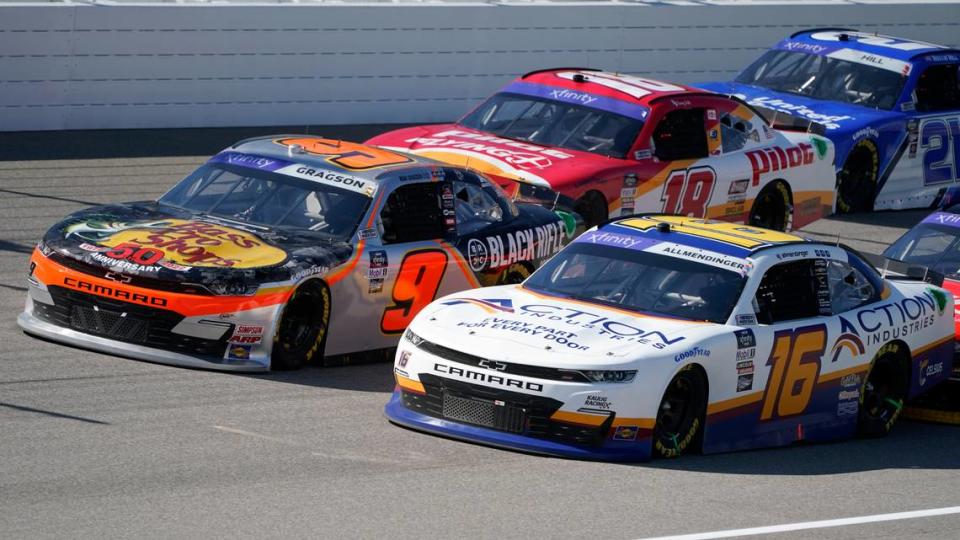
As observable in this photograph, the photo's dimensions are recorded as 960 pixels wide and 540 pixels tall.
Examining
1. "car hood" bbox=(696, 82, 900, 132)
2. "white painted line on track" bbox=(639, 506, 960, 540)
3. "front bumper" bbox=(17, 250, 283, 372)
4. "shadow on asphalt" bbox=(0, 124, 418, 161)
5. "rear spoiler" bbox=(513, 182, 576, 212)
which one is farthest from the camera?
"car hood" bbox=(696, 82, 900, 132)

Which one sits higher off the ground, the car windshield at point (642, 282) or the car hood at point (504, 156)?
the car windshield at point (642, 282)

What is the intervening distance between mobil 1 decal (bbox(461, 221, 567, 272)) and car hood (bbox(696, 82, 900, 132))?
19.6 feet

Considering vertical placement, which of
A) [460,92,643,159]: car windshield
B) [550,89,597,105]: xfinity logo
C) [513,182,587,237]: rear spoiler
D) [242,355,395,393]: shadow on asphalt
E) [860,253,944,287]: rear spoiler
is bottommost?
[242,355,395,393]: shadow on asphalt

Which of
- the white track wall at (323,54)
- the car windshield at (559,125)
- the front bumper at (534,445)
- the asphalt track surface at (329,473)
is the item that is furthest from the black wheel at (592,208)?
the white track wall at (323,54)

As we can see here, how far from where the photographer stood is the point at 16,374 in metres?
10.2

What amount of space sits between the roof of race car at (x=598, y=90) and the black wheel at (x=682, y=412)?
622 centimetres

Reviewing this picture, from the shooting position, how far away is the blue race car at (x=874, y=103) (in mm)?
18609

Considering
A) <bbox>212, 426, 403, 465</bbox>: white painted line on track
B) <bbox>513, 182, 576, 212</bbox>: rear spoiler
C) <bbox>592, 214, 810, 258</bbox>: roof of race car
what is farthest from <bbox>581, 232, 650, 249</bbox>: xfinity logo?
<bbox>513, 182, 576, 212</bbox>: rear spoiler

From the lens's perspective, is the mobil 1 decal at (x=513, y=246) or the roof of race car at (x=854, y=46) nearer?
the mobil 1 decal at (x=513, y=246)

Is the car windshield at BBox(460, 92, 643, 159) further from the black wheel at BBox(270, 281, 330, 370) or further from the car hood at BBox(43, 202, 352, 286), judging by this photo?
the black wheel at BBox(270, 281, 330, 370)

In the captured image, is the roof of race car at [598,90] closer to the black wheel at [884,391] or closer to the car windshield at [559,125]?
the car windshield at [559,125]

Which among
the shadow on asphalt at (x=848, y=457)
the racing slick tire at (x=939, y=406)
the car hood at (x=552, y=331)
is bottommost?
the racing slick tire at (x=939, y=406)

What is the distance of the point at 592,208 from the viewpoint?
48.0ft

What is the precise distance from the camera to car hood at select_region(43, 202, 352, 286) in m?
10.6
